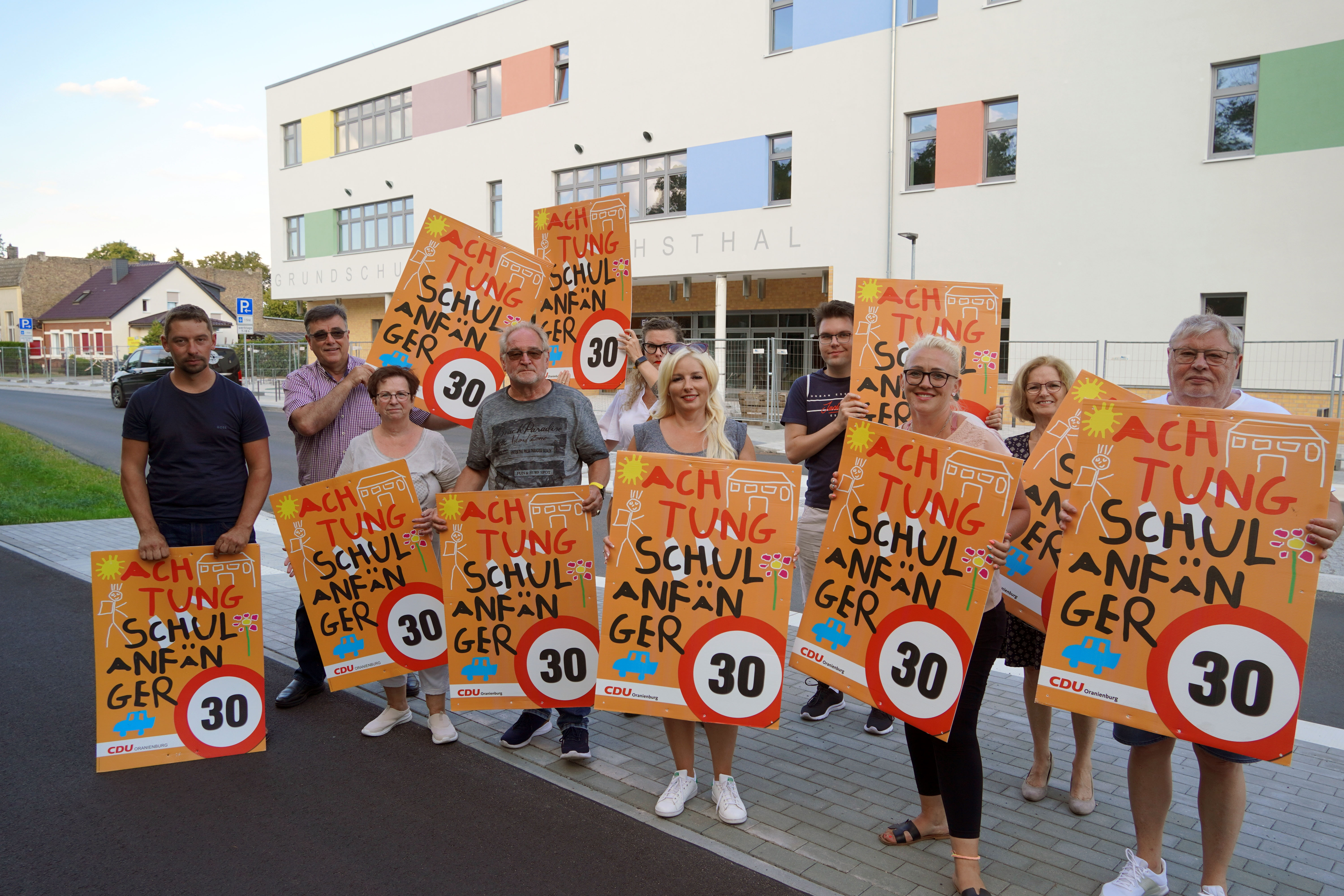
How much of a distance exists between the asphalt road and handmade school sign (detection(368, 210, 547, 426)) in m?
1.91

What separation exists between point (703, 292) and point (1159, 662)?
25027mm

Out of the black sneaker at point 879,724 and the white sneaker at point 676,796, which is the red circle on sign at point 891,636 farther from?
the black sneaker at point 879,724

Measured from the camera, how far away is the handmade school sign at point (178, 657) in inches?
169

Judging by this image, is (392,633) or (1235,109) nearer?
(392,633)

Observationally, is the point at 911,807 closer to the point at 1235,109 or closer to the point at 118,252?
the point at 1235,109

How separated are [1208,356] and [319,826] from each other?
154 inches

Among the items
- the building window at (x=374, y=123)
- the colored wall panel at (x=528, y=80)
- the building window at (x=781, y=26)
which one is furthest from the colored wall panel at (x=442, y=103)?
the building window at (x=781, y=26)

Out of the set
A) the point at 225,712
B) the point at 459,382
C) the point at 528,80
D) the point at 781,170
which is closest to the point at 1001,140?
the point at 781,170

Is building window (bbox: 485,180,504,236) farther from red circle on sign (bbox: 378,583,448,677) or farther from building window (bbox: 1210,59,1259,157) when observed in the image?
red circle on sign (bbox: 378,583,448,677)

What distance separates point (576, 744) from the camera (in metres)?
4.32

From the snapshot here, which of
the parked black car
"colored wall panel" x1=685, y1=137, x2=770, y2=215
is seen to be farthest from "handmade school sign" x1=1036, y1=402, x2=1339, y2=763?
the parked black car

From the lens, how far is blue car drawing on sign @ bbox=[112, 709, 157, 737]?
4.27 meters

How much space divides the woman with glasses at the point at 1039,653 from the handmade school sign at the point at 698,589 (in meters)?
1.03

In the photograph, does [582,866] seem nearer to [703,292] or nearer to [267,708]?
[267,708]
